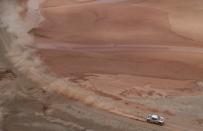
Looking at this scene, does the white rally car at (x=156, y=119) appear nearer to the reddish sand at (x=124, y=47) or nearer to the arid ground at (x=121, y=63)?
the arid ground at (x=121, y=63)

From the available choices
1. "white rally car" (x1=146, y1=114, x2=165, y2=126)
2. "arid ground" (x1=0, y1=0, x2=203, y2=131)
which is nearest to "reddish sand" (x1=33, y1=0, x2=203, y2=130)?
"arid ground" (x1=0, y1=0, x2=203, y2=131)

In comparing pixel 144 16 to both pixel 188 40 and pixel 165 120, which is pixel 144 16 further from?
pixel 165 120

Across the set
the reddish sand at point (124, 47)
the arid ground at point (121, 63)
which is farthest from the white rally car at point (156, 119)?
the reddish sand at point (124, 47)

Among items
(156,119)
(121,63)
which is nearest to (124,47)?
(121,63)

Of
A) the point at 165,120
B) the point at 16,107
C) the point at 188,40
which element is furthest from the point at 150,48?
the point at 16,107

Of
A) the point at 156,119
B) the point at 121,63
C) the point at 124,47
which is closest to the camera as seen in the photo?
the point at 156,119

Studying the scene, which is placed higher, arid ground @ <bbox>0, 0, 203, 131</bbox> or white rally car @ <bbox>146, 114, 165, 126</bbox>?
arid ground @ <bbox>0, 0, 203, 131</bbox>

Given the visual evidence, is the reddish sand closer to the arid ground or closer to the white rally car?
the arid ground

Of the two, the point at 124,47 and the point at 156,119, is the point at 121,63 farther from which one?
the point at 156,119
